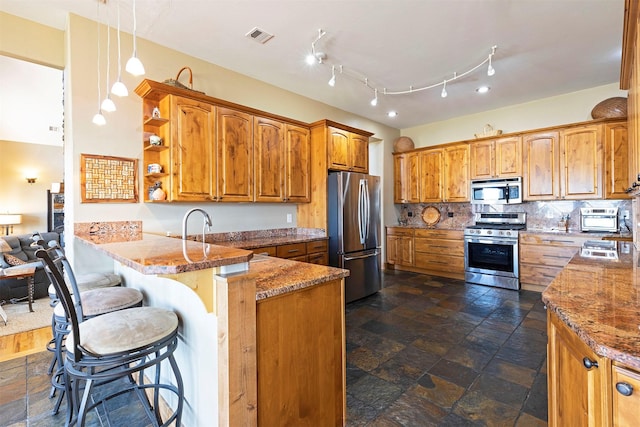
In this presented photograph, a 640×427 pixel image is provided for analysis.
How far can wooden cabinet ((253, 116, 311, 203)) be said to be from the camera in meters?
3.56

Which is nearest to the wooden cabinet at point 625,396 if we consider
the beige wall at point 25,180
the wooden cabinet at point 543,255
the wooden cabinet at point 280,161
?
the wooden cabinet at point 280,161

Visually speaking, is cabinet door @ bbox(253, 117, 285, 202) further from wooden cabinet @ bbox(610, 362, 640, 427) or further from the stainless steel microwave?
the stainless steel microwave

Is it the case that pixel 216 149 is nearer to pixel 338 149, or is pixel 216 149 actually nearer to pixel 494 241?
pixel 338 149

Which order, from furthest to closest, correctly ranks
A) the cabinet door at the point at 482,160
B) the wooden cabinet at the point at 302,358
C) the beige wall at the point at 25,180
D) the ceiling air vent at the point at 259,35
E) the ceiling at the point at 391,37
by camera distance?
the beige wall at the point at 25,180, the cabinet door at the point at 482,160, the ceiling air vent at the point at 259,35, the ceiling at the point at 391,37, the wooden cabinet at the point at 302,358

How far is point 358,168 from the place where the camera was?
4.44m

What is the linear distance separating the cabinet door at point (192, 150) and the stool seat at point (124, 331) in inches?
64.0

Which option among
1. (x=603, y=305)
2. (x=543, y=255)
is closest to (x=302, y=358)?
(x=603, y=305)

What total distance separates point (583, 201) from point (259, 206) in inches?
187

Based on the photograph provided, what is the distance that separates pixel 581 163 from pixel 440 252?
2.34 m

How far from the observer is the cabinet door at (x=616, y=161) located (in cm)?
377

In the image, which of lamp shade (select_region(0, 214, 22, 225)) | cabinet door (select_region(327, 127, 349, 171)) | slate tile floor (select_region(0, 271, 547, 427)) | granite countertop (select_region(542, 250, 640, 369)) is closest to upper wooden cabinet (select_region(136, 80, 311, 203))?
cabinet door (select_region(327, 127, 349, 171))

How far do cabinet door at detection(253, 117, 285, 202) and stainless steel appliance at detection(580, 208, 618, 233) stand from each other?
171 inches

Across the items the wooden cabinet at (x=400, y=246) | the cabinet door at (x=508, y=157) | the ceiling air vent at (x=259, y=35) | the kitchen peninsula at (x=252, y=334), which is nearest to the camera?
the kitchen peninsula at (x=252, y=334)

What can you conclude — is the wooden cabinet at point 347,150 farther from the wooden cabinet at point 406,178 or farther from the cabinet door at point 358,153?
the wooden cabinet at point 406,178
